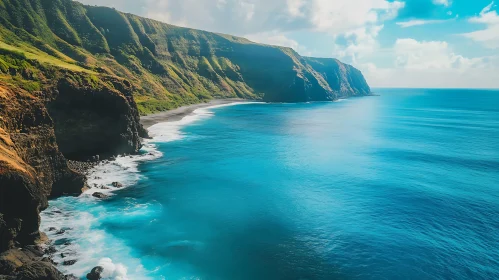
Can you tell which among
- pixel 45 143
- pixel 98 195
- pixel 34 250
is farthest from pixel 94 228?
pixel 45 143

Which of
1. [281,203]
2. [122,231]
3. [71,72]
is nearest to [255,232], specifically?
[281,203]

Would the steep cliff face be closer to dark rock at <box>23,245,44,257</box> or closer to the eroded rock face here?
dark rock at <box>23,245,44,257</box>

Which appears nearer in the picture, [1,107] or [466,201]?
[1,107]

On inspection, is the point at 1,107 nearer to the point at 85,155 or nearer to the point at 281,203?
the point at 85,155

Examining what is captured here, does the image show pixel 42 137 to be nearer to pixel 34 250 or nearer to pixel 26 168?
pixel 26 168

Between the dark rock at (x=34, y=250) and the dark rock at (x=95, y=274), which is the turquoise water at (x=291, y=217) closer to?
the dark rock at (x=95, y=274)

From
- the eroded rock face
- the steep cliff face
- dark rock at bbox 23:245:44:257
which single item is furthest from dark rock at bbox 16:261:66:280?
the eroded rock face
